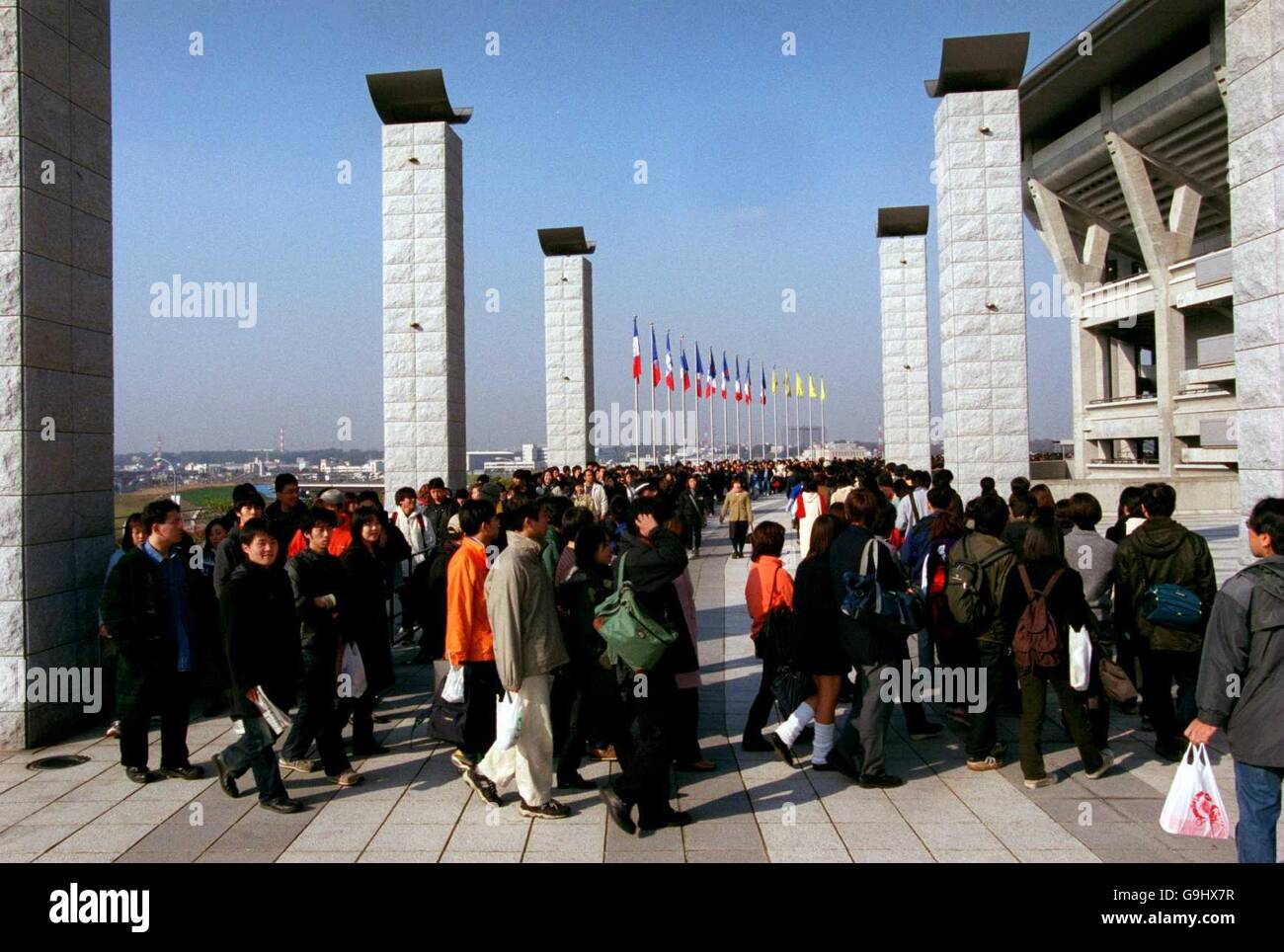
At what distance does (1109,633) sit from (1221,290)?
30099 millimetres

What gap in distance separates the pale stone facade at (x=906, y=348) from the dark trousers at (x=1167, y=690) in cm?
2011

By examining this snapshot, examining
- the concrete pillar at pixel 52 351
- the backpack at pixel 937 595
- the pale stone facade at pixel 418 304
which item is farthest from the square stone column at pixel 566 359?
the backpack at pixel 937 595

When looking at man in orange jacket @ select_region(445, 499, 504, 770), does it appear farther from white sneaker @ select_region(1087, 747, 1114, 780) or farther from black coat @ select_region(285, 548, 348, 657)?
white sneaker @ select_region(1087, 747, 1114, 780)

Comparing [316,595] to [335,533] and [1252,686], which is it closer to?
[335,533]

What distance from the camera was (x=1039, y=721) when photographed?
6.09 metres

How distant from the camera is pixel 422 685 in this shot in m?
9.09

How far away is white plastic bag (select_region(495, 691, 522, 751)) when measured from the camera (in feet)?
18.6

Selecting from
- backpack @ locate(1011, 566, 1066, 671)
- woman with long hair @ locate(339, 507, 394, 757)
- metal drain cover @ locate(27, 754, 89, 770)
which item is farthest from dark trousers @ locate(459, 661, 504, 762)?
backpack @ locate(1011, 566, 1066, 671)

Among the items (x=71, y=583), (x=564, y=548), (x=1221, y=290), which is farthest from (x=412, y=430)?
(x=1221, y=290)

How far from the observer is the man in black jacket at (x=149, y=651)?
641cm

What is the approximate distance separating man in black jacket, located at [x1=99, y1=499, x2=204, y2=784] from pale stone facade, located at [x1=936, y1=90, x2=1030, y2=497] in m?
12.5

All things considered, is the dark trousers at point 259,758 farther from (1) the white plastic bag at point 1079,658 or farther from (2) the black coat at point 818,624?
(1) the white plastic bag at point 1079,658
